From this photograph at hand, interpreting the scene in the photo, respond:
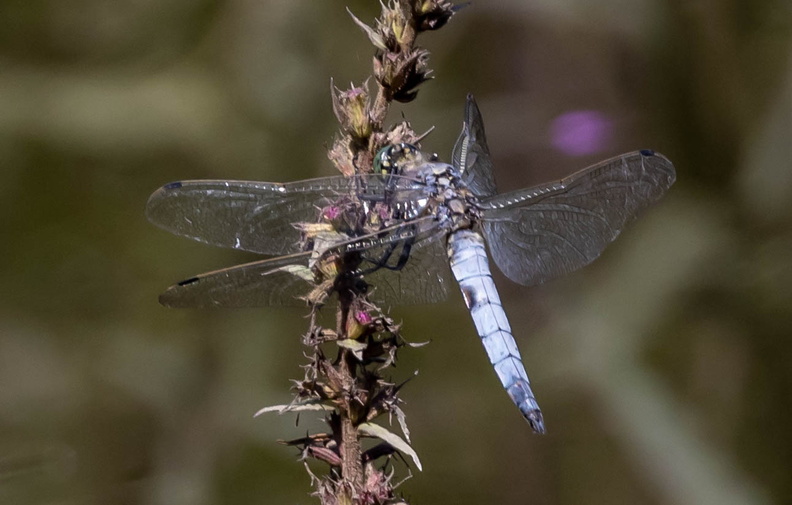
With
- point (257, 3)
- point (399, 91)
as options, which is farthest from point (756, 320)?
point (399, 91)

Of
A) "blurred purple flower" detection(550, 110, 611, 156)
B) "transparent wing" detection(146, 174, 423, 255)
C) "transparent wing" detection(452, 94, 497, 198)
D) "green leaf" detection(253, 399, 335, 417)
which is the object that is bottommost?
"green leaf" detection(253, 399, 335, 417)

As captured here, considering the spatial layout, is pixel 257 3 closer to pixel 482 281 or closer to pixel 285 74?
pixel 285 74

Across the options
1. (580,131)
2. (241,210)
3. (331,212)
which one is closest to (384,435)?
(331,212)

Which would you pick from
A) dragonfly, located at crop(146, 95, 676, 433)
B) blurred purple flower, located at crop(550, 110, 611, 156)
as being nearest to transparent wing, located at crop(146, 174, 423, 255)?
dragonfly, located at crop(146, 95, 676, 433)

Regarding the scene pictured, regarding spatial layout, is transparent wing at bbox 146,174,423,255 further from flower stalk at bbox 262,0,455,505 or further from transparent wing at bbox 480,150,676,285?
transparent wing at bbox 480,150,676,285

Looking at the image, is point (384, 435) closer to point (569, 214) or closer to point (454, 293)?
point (569, 214)
